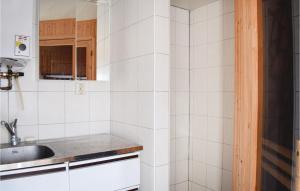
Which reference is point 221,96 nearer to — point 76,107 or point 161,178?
point 161,178

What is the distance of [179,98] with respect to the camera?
231cm

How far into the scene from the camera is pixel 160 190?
64.0 inches

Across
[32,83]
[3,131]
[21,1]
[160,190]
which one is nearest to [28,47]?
[21,1]

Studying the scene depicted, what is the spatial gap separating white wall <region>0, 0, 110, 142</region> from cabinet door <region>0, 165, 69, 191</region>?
1.90 ft

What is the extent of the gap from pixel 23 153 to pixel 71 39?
106 centimetres

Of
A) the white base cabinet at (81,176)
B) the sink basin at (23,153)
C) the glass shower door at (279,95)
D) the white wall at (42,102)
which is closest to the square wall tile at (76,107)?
the white wall at (42,102)

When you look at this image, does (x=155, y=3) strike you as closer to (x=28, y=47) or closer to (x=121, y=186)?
(x=28, y=47)

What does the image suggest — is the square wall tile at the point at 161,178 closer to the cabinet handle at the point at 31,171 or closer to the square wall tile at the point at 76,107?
the cabinet handle at the point at 31,171

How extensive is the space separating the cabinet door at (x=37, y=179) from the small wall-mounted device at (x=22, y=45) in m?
0.76

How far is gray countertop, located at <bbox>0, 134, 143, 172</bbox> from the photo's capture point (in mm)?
1326

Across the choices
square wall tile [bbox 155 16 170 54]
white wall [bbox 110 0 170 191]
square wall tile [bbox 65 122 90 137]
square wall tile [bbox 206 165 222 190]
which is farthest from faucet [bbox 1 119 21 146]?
square wall tile [bbox 206 165 222 190]

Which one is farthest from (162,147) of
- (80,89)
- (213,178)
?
(80,89)

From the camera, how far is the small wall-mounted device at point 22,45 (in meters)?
1.45

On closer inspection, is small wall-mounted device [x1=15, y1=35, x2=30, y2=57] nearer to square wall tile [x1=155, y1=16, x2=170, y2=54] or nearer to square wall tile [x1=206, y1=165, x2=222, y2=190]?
square wall tile [x1=155, y1=16, x2=170, y2=54]
